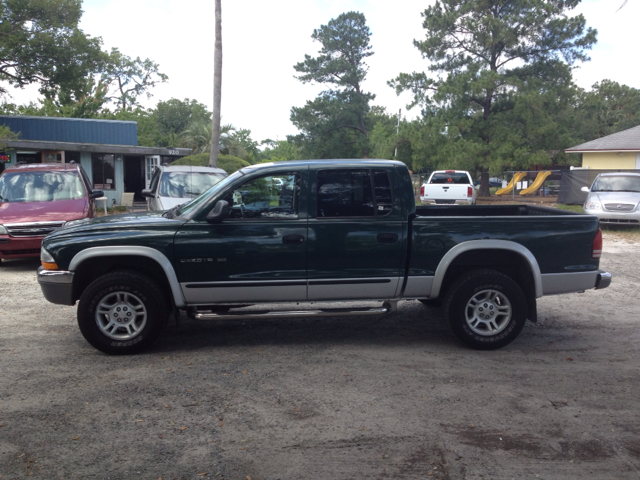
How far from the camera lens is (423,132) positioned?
107 ft

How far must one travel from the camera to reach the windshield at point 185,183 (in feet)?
44.0

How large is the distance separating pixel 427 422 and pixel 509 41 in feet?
102

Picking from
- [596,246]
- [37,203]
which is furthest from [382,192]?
[37,203]

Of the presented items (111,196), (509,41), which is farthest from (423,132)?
(111,196)

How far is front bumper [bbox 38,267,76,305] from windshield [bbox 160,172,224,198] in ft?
24.4

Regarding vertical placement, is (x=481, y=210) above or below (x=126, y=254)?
above

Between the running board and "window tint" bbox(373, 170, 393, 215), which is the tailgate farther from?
the running board

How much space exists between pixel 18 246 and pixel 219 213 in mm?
6490

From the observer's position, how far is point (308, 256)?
19.6ft

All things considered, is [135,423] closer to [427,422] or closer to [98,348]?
[98,348]

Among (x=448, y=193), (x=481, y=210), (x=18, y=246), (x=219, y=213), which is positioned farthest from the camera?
(x=448, y=193)

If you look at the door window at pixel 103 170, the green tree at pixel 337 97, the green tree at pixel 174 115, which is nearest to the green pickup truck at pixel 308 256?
the door window at pixel 103 170

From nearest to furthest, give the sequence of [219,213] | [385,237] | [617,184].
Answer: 1. [219,213]
2. [385,237]
3. [617,184]

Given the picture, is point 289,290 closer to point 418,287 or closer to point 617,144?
point 418,287
